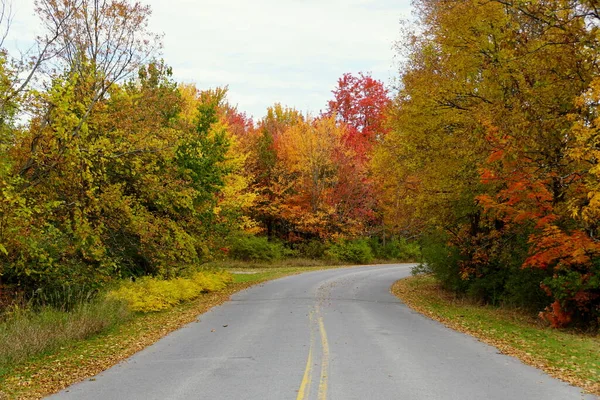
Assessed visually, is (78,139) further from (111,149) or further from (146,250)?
(146,250)

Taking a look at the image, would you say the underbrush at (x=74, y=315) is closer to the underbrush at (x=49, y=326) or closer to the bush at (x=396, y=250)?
the underbrush at (x=49, y=326)

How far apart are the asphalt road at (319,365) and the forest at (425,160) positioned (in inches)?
139

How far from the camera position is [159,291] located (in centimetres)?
1683

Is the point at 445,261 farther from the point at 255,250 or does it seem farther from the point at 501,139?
the point at 255,250

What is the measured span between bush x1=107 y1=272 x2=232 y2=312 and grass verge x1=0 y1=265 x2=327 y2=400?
0.49 meters

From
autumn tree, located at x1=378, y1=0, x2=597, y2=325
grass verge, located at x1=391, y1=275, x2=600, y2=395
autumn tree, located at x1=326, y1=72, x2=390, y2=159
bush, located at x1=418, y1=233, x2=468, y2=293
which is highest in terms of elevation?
autumn tree, located at x1=326, y1=72, x2=390, y2=159

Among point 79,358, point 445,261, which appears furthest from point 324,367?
point 445,261

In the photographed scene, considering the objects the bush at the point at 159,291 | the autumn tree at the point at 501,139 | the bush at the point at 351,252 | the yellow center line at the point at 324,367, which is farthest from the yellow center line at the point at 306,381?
the bush at the point at 351,252

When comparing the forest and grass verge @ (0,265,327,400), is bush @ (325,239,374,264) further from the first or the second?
grass verge @ (0,265,327,400)

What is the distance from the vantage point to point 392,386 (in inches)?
286

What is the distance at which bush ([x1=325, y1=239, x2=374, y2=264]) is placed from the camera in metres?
44.6

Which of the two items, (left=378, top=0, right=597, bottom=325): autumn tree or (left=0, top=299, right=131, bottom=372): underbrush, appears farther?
(left=378, top=0, right=597, bottom=325): autumn tree

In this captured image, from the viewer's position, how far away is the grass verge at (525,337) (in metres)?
8.71

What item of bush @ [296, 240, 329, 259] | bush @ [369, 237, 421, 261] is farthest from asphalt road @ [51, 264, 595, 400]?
bush @ [369, 237, 421, 261]
